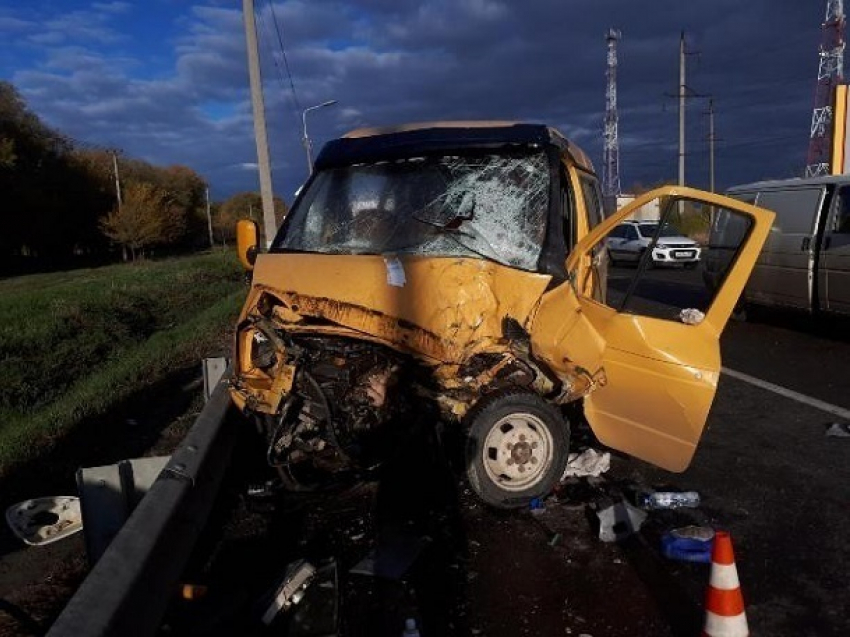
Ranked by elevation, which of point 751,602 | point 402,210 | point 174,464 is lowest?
point 751,602

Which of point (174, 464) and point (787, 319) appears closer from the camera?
point (174, 464)

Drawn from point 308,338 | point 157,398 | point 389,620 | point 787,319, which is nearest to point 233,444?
point 308,338

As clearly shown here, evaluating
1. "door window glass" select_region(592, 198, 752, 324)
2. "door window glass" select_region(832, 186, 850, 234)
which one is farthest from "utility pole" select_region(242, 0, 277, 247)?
"door window glass" select_region(832, 186, 850, 234)

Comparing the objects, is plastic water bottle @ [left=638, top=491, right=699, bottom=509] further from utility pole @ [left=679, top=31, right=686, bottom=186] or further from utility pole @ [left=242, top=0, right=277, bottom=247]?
utility pole @ [left=679, top=31, right=686, bottom=186]

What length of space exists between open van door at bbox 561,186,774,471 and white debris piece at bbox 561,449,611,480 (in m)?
0.41

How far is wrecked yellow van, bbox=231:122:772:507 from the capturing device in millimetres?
4402

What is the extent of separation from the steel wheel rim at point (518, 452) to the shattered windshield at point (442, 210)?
3.27ft

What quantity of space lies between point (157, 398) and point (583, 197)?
17.7ft

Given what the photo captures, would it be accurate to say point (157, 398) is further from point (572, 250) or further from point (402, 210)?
point (572, 250)

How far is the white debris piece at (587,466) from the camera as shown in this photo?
516cm

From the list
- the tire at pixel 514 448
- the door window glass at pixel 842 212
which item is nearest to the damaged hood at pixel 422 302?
the tire at pixel 514 448

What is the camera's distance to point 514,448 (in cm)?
461

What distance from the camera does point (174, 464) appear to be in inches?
163

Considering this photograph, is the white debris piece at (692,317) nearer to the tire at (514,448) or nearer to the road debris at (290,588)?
the tire at (514,448)
